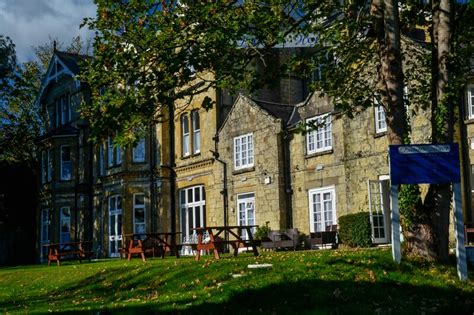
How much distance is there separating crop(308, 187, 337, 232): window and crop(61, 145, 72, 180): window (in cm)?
1827

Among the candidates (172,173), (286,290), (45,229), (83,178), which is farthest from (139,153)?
(286,290)

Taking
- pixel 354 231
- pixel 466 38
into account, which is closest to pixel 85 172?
pixel 354 231

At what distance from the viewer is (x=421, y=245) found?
42.9ft

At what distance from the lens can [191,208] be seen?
31.4 m

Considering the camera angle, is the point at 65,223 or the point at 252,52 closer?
the point at 252,52

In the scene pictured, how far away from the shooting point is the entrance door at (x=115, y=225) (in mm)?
34062

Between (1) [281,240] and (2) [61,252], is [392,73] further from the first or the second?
(2) [61,252]

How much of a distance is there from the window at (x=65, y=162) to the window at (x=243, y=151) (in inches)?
546

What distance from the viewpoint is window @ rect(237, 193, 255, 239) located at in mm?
27969

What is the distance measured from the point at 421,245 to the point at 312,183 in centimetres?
1247

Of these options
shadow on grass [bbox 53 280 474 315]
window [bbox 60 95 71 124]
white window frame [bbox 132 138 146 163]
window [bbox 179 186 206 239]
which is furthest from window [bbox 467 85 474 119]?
window [bbox 60 95 71 124]

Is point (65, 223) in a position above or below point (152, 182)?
below

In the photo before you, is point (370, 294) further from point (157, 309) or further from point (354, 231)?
point (354, 231)

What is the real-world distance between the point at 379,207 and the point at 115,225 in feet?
53.2
